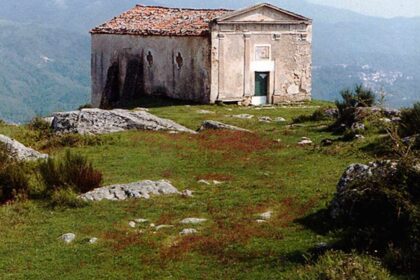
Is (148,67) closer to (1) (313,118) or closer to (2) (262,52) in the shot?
(2) (262,52)

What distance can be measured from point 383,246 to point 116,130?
54.3 ft

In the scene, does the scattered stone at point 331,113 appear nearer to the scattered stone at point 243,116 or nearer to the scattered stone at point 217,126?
the scattered stone at point 243,116

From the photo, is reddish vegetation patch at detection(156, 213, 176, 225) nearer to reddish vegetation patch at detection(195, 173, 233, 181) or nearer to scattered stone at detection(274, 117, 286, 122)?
reddish vegetation patch at detection(195, 173, 233, 181)

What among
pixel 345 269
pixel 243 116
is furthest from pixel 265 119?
pixel 345 269

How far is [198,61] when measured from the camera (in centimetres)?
3847

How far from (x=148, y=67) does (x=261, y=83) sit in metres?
6.54

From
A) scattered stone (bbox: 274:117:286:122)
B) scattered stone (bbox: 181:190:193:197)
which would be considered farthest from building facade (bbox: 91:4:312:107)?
scattered stone (bbox: 181:190:193:197)

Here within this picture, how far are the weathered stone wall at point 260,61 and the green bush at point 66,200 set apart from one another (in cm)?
2214

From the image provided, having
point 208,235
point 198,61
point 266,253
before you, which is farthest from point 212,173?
Result: point 198,61

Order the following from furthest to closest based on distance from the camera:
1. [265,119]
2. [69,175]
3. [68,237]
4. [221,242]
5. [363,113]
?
[265,119]
[363,113]
[69,175]
[68,237]
[221,242]

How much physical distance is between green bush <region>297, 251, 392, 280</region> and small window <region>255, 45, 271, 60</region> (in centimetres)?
2947

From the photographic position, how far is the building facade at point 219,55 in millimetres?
38094

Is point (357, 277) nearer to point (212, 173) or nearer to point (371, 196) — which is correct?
point (371, 196)

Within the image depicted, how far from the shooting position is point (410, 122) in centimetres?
2270
